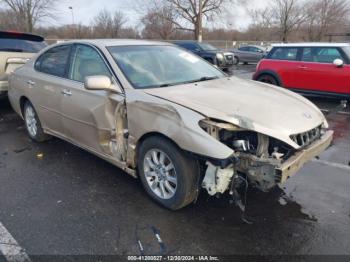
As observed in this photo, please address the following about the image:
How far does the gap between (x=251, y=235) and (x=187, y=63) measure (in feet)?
7.45

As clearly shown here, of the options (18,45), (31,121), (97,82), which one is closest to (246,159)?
(97,82)

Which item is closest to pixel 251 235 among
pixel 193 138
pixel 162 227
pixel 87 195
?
pixel 162 227

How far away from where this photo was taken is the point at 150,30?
38781 millimetres

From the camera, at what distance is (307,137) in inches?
121

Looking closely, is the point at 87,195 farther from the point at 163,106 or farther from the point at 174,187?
the point at 163,106

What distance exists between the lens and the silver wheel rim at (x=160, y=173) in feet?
10.1

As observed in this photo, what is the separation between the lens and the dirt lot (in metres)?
2.70

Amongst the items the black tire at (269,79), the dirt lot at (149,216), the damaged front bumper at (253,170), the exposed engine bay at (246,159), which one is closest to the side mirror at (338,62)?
the black tire at (269,79)

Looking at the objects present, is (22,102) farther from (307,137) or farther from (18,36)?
(307,137)

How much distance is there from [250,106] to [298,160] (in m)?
0.65

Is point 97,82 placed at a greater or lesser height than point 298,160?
greater

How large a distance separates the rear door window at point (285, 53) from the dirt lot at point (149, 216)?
521 centimetres

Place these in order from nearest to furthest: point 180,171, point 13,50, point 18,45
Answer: point 180,171
point 13,50
point 18,45

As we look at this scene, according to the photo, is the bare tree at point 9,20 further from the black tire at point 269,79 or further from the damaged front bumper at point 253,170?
the damaged front bumper at point 253,170
